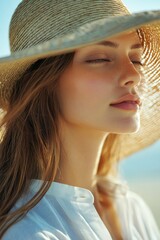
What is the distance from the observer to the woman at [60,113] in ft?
5.75

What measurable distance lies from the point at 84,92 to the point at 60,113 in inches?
6.0

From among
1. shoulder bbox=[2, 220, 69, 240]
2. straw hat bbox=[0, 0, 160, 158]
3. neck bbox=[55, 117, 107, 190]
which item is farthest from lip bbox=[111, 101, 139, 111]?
shoulder bbox=[2, 220, 69, 240]

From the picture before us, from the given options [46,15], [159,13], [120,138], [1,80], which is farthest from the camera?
[120,138]

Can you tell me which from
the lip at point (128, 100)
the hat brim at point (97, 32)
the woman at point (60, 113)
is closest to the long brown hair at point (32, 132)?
the woman at point (60, 113)

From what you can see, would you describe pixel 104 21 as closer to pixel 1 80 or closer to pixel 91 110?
pixel 91 110

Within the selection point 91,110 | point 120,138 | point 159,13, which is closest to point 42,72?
point 91,110

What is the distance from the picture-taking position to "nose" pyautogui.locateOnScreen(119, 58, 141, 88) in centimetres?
180

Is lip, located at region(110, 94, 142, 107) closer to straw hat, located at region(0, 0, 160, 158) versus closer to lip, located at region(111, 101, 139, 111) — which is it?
lip, located at region(111, 101, 139, 111)

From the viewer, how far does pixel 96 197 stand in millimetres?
2201

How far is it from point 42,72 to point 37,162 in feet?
1.05

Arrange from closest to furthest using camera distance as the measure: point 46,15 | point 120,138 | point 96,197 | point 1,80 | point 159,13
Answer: point 159,13, point 46,15, point 1,80, point 96,197, point 120,138

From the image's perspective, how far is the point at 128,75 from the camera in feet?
5.95

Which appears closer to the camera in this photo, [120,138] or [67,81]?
[67,81]

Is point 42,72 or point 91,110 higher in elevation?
point 42,72
